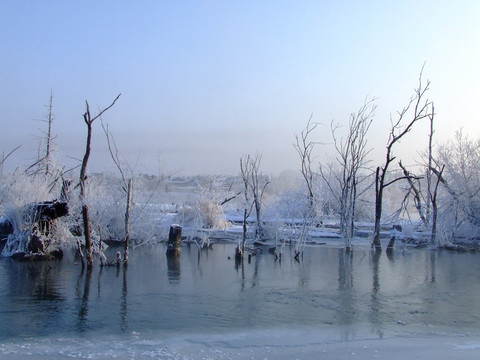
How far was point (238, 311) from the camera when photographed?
35.0ft

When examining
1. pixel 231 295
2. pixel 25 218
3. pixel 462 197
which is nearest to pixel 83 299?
pixel 231 295

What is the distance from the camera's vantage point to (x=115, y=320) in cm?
973

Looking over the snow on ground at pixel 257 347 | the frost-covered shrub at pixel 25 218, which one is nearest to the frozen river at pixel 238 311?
the snow on ground at pixel 257 347

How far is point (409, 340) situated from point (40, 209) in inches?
514

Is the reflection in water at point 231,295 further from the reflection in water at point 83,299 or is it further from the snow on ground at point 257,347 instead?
the snow on ground at point 257,347

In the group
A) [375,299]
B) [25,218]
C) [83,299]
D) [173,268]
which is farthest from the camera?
[25,218]

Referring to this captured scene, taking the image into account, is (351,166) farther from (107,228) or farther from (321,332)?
(321,332)

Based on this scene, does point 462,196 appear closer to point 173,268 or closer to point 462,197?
point 462,197

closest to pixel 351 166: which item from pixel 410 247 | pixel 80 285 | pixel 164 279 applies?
pixel 410 247

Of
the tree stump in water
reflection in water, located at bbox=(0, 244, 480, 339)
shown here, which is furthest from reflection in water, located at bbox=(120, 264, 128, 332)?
the tree stump in water

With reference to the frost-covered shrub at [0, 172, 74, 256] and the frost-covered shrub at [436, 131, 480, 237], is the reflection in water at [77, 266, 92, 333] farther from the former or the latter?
the frost-covered shrub at [436, 131, 480, 237]

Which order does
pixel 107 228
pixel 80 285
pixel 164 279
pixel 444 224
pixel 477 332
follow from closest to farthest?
pixel 477 332 < pixel 80 285 < pixel 164 279 < pixel 107 228 < pixel 444 224

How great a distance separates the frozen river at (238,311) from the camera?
8.11 m

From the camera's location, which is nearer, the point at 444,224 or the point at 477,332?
the point at 477,332
